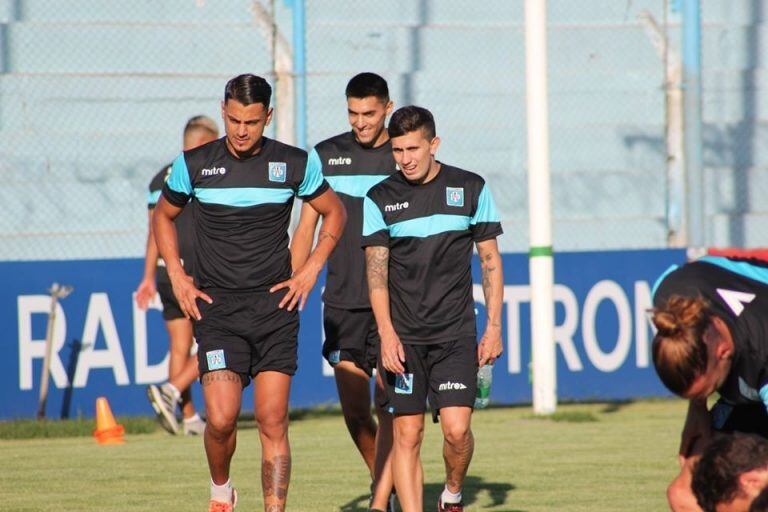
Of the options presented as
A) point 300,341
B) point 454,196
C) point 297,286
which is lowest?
point 300,341

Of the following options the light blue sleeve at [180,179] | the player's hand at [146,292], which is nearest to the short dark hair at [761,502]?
the light blue sleeve at [180,179]

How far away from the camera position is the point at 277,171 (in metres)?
7.31

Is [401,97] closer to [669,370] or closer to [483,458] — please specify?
[483,458]

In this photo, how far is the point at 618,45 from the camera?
64.4ft

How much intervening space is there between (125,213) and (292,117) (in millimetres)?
2928

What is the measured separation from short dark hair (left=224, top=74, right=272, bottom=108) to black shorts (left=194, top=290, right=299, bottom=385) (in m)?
0.95

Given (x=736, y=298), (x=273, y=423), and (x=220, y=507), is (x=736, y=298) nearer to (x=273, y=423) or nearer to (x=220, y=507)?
(x=273, y=423)

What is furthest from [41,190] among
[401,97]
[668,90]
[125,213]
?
[668,90]

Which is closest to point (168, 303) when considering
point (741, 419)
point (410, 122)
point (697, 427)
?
point (410, 122)

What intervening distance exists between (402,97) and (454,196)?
11.1 metres

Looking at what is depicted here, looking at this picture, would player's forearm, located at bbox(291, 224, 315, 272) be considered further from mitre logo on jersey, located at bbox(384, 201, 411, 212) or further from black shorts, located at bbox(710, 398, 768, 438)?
black shorts, located at bbox(710, 398, 768, 438)

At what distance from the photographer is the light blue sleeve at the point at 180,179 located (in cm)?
730

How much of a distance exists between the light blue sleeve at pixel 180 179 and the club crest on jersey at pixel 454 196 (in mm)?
1264

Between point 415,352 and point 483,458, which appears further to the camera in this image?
point 483,458
